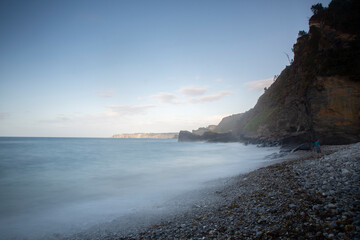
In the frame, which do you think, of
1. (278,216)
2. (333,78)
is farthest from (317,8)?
(278,216)

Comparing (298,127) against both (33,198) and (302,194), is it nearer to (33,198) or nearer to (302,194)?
(302,194)

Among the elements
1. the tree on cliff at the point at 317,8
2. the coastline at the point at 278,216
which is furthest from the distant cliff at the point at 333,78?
the coastline at the point at 278,216

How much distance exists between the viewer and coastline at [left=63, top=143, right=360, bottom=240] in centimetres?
312

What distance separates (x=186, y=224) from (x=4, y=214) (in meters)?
7.20

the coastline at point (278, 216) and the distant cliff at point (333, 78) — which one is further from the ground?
the distant cliff at point (333, 78)

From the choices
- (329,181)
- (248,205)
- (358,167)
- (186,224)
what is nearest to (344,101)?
(358,167)

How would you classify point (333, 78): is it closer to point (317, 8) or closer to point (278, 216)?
point (317, 8)

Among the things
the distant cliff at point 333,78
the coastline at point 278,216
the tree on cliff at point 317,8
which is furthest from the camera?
the tree on cliff at point 317,8

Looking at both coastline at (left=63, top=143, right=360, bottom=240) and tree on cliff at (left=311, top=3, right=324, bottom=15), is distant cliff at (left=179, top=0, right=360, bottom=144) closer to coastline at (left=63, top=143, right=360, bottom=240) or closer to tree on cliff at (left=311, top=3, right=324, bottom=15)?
tree on cliff at (left=311, top=3, right=324, bottom=15)

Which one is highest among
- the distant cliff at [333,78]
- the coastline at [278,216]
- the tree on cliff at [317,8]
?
the tree on cliff at [317,8]

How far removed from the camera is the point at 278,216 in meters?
3.73

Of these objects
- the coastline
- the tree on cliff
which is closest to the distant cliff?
the tree on cliff

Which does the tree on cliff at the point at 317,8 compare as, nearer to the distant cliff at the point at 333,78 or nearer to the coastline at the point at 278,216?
the distant cliff at the point at 333,78

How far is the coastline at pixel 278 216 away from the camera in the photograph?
3125 mm
